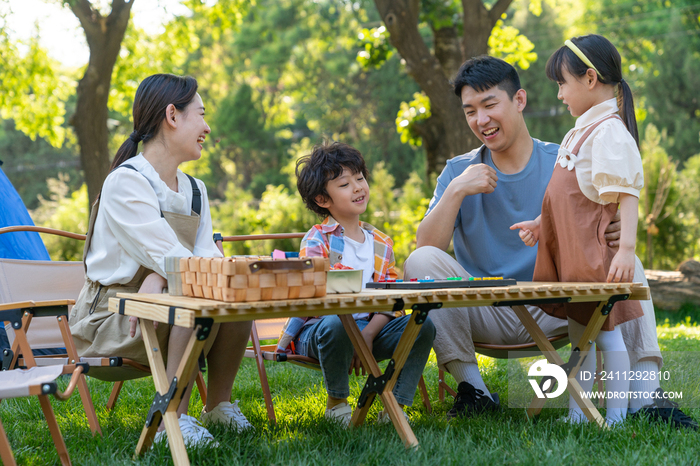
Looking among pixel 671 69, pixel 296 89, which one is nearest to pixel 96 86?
pixel 671 69

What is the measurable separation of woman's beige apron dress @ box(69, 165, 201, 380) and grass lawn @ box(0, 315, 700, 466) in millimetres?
353

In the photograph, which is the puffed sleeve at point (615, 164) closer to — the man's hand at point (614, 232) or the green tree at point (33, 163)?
the man's hand at point (614, 232)

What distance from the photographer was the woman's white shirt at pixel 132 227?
7.82ft

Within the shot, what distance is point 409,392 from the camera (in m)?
2.64

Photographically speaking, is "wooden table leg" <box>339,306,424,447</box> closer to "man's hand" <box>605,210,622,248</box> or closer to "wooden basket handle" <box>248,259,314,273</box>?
"wooden basket handle" <box>248,259,314,273</box>

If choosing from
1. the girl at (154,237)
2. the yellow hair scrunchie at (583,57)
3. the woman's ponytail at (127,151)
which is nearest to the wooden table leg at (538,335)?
the yellow hair scrunchie at (583,57)

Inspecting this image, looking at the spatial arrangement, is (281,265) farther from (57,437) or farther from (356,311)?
(57,437)

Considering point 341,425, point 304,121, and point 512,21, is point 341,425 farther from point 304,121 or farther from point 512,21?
point 304,121

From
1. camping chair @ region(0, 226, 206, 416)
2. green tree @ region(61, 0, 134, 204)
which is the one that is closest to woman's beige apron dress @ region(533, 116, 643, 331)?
camping chair @ region(0, 226, 206, 416)

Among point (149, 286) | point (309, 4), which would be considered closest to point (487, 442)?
point (149, 286)

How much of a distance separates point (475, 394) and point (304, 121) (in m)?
28.5

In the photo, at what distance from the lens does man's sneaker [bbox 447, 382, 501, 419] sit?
282cm

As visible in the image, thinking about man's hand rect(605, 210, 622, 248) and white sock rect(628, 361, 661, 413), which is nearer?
man's hand rect(605, 210, 622, 248)

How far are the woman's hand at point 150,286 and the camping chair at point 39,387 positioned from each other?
22 centimetres
